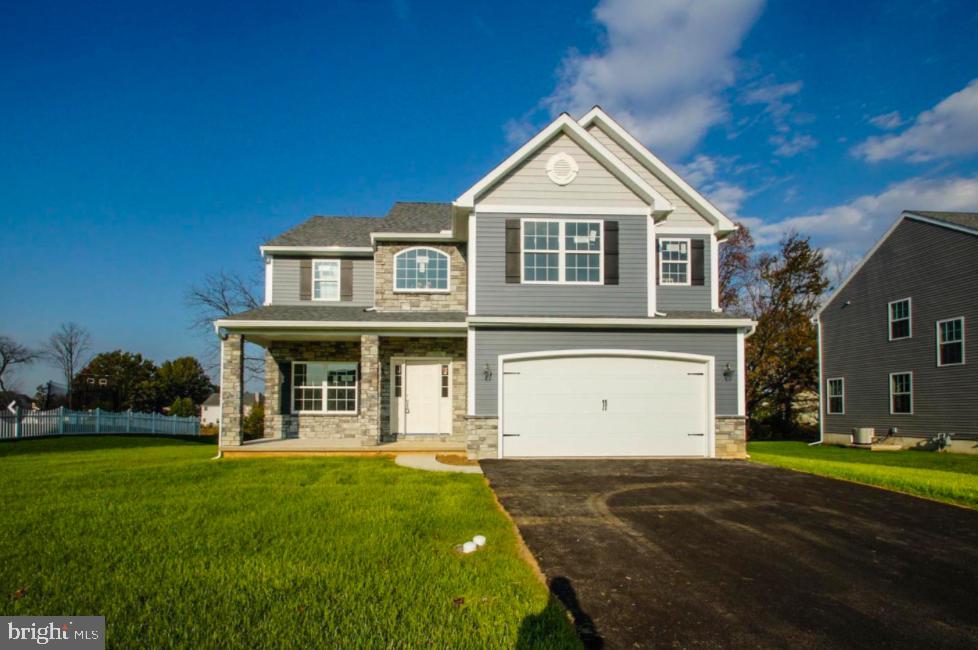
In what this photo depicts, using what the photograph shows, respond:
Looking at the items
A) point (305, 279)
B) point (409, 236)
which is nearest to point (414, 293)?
point (409, 236)

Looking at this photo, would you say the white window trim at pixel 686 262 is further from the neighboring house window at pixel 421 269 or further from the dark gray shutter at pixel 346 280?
the dark gray shutter at pixel 346 280

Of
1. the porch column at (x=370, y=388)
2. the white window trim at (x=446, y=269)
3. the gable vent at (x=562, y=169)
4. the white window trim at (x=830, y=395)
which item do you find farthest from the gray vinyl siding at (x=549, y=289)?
the white window trim at (x=830, y=395)

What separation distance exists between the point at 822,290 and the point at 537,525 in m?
27.6

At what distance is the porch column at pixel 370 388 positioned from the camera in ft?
44.9

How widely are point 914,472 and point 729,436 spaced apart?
3.36 meters

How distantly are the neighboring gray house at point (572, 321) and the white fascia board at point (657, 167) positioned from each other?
4 cm

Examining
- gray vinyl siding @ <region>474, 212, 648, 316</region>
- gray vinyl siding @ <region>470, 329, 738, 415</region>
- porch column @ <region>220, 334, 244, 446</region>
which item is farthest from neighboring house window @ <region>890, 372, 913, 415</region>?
porch column @ <region>220, 334, 244, 446</region>

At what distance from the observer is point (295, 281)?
16.6 metres

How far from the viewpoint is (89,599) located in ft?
13.4

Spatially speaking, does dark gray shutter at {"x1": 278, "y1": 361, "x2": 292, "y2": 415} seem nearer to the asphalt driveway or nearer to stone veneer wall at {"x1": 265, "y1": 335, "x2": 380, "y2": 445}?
stone veneer wall at {"x1": 265, "y1": 335, "x2": 380, "y2": 445}

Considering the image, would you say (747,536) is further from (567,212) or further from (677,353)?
(567,212)

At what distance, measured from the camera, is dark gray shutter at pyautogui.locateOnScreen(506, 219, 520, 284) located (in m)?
13.0

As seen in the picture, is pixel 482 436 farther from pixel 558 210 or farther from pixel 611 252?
pixel 558 210

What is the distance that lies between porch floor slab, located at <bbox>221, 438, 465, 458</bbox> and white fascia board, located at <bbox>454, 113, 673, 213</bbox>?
18.2 ft
